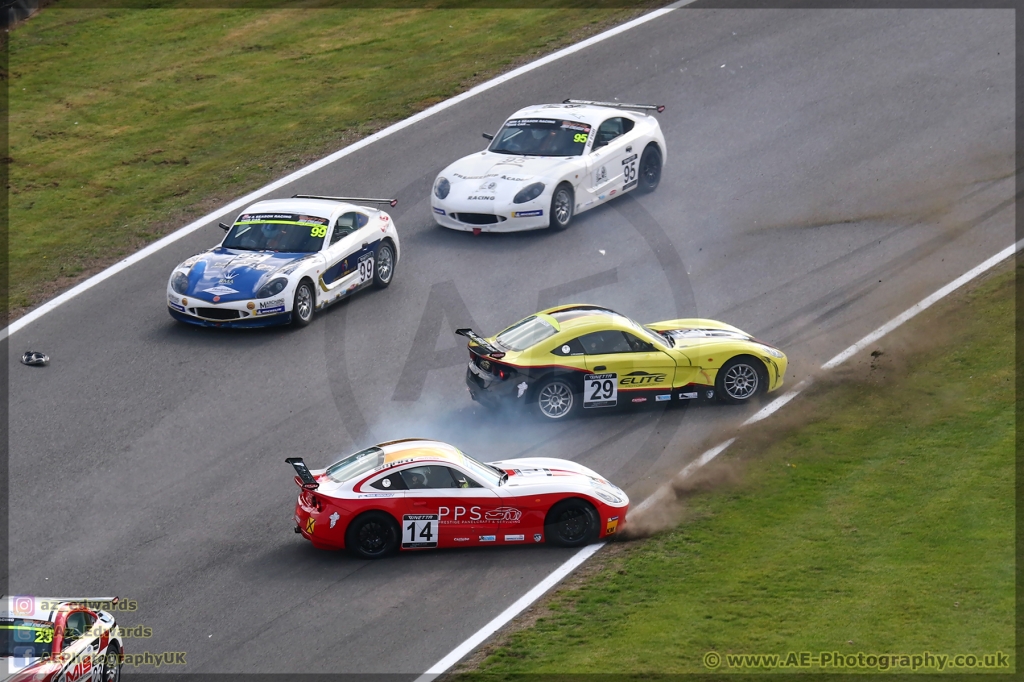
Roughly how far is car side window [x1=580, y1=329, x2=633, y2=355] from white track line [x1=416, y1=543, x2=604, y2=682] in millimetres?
3238

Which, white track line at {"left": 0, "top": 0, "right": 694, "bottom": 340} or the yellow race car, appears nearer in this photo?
the yellow race car

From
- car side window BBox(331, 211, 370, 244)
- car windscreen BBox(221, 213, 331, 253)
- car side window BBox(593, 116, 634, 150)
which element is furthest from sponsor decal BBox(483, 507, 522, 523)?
car side window BBox(593, 116, 634, 150)

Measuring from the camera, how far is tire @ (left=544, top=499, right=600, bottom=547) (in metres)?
13.6

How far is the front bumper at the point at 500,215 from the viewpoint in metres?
21.0

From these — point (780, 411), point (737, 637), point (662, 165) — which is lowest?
point (737, 637)

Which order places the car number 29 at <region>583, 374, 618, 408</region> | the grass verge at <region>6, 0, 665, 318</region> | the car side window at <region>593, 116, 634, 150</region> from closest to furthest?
1. the car number 29 at <region>583, 374, 618, 408</region>
2. the car side window at <region>593, 116, 634, 150</region>
3. the grass verge at <region>6, 0, 665, 318</region>

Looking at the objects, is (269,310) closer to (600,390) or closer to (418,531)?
(600,390)

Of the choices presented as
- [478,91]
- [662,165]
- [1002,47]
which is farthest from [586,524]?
[1002,47]

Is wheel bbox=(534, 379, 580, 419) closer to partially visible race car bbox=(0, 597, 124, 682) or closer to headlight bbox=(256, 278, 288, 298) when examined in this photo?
headlight bbox=(256, 278, 288, 298)

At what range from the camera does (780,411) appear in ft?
54.9

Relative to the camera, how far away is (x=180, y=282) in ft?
60.5

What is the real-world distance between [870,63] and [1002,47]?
10.5 ft

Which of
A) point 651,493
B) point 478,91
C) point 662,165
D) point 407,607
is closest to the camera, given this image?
point 407,607

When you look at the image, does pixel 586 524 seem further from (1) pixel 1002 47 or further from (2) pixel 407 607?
(1) pixel 1002 47
